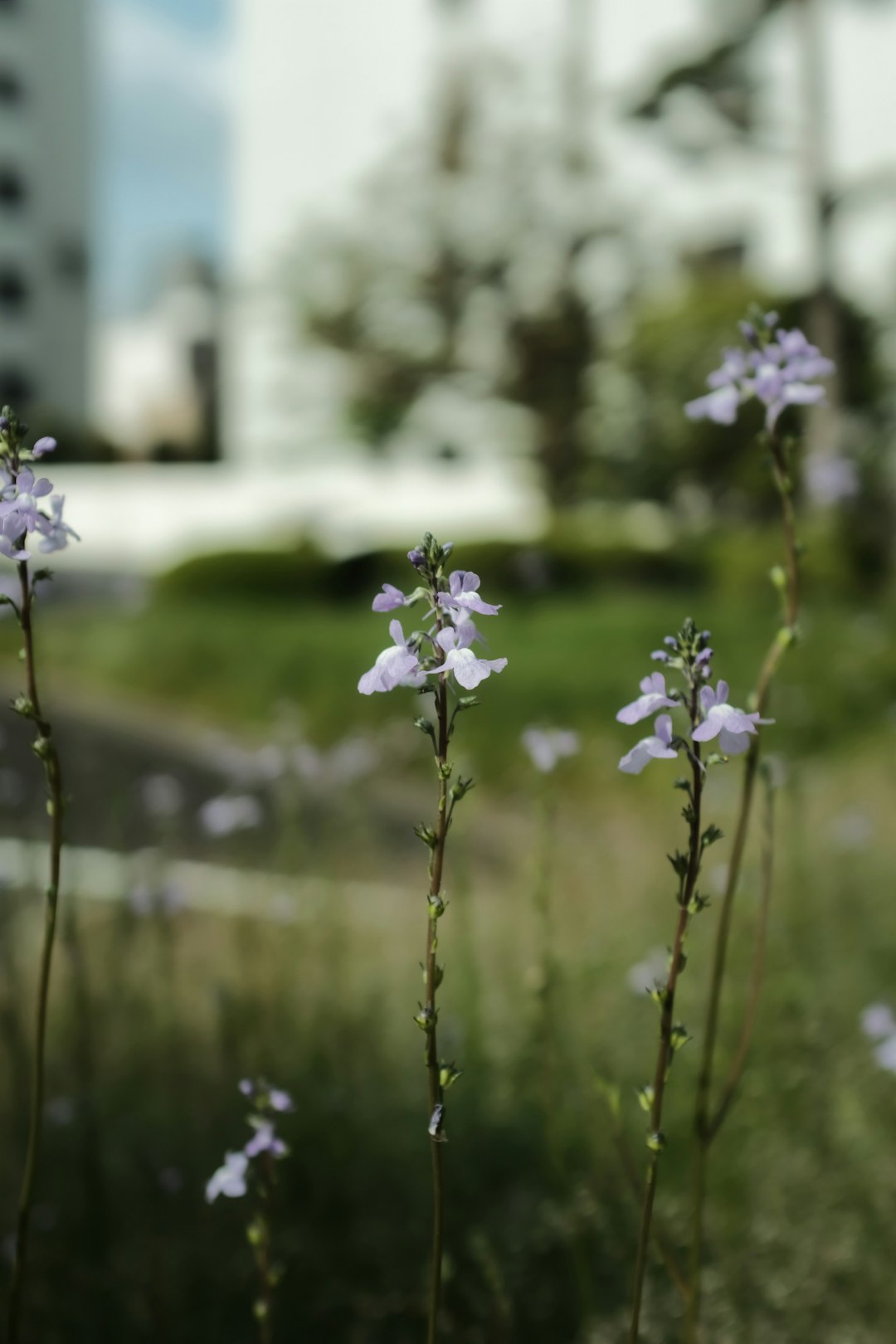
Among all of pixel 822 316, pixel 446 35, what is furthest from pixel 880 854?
pixel 446 35

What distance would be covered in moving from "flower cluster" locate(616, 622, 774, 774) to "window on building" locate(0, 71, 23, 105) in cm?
4560

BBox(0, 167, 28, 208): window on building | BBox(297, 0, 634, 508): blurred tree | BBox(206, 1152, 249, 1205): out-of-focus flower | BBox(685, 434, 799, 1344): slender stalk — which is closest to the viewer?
BBox(206, 1152, 249, 1205): out-of-focus flower

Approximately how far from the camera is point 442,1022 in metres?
3.62

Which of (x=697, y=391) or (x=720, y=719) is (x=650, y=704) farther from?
(x=697, y=391)

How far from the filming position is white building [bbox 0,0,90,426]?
4134 centimetres

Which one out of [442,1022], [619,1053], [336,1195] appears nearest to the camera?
[336,1195]

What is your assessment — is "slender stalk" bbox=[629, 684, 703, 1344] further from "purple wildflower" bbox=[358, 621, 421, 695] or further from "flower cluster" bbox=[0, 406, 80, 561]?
"flower cluster" bbox=[0, 406, 80, 561]

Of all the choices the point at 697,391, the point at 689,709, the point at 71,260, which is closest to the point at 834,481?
the point at 689,709

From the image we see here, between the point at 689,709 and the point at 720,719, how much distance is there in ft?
0.23

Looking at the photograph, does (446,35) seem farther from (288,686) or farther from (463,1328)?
(463,1328)

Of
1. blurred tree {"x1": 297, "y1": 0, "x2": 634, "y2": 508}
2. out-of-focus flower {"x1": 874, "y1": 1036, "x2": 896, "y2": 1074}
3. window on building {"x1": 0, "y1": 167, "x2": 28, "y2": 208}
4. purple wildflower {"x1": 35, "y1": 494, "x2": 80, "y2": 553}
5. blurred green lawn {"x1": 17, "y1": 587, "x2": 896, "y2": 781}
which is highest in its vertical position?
window on building {"x1": 0, "y1": 167, "x2": 28, "y2": 208}

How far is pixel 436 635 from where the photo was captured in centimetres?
124

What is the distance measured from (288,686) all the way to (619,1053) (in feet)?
23.7

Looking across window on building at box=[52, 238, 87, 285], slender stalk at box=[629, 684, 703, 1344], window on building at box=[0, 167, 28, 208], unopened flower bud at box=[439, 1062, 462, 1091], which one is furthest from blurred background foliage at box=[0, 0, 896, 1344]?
window on building at box=[0, 167, 28, 208]
